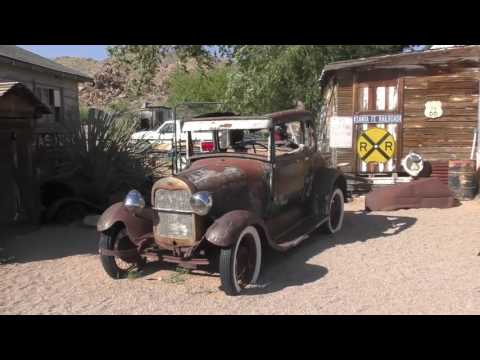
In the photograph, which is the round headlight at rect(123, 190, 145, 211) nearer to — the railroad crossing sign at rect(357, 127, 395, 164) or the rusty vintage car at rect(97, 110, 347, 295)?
the rusty vintage car at rect(97, 110, 347, 295)

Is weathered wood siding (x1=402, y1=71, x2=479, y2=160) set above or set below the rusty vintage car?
above

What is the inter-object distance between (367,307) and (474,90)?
7393 mm

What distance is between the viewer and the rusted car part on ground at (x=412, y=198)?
29.2 feet

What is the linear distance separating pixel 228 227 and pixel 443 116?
7.32 meters

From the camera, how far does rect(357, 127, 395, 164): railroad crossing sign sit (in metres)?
10.5

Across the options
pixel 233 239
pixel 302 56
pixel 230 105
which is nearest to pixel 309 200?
pixel 233 239

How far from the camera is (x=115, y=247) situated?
18.1ft

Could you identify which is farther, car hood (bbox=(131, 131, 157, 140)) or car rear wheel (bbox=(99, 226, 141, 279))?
car hood (bbox=(131, 131, 157, 140))

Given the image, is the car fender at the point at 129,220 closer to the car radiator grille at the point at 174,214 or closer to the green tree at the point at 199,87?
the car radiator grille at the point at 174,214

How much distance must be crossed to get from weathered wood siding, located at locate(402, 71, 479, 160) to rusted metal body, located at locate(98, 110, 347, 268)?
4.03 metres

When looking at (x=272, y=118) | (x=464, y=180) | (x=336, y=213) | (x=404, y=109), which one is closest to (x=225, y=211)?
(x=272, y=118)

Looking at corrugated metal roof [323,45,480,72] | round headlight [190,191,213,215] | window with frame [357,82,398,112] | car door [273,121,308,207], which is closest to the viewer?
round headlight [190,191,213,215]

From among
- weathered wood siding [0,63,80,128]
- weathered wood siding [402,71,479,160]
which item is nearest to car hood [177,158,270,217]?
weathered wood siding [0,63,80,128]

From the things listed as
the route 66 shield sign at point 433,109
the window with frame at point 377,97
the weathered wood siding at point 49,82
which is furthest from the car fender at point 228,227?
the route 66 shield sign at point 433,109
